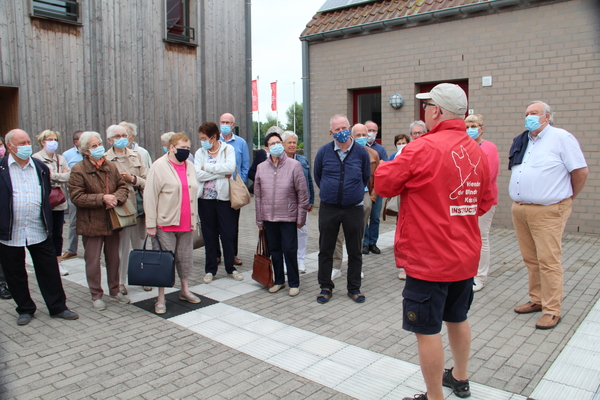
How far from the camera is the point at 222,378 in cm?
372

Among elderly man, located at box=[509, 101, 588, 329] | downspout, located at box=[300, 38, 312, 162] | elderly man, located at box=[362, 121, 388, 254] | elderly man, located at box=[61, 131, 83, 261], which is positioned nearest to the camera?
elderly man, located at box=[509, 101, 588, 329]

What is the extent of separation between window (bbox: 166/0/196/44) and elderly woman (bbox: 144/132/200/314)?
809 cm

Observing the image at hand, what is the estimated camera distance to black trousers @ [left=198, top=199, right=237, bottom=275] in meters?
6.30

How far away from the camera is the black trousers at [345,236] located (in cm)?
546

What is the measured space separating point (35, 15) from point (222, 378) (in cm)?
917

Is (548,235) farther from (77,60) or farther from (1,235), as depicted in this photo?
(77,60)

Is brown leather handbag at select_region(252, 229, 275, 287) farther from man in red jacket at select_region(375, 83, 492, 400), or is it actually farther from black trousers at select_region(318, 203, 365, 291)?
man in red jacket at select_region(375, 83, 492, 400)

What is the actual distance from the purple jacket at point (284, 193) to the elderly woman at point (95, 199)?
1.54 meters

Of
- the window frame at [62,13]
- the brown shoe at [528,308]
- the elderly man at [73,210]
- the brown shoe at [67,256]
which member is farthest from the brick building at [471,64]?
the brown shoe at [67,256]

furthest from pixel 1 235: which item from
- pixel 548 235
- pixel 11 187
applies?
pixel 548 235

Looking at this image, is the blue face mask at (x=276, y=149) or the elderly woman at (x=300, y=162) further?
the elderly woman at (x=300, y=162)

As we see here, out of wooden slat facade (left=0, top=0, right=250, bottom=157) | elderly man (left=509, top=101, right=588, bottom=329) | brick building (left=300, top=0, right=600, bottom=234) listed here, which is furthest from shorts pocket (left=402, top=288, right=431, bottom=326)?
wooden slat facade (left=0, top=0, right=250, bottom=157)

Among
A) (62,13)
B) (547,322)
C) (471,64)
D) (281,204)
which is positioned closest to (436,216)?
(547,322)

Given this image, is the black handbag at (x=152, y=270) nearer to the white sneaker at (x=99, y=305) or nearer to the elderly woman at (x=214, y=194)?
the white sneaker at (x=99, y=305)
